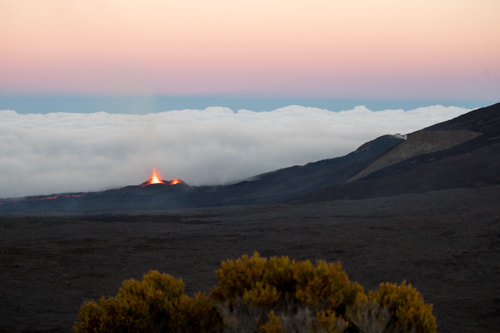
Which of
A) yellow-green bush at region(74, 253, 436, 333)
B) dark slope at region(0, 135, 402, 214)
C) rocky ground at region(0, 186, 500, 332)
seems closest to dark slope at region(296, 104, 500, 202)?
rocky ground at region(0, 186, 500, 332)

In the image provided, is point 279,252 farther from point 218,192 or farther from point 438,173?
point 218,192

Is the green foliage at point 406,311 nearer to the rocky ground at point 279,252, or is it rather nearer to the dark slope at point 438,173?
the rocky ground at point 279,252

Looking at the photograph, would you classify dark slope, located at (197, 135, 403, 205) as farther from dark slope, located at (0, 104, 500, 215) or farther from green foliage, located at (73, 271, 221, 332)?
green foliage, located at (73, 271, 221, 332)

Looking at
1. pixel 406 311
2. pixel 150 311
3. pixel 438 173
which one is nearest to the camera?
pixel 406 311

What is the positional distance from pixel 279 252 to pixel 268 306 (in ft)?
45.8

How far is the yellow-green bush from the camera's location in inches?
193

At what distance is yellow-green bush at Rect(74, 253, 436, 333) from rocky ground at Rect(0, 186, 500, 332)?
3.61 meters

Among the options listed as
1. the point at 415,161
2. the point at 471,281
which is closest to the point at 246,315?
the point at 471,281

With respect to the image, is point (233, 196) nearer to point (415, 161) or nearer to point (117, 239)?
point (415, 161)

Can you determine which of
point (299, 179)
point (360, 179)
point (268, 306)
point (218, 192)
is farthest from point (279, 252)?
point (218, 192)

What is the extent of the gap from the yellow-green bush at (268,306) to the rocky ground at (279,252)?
3.61 m

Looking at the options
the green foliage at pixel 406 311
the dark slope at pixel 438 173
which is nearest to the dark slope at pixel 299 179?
the dark slope at pixel 438 173

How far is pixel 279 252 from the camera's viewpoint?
1894 centimetres

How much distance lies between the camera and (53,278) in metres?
14.8
